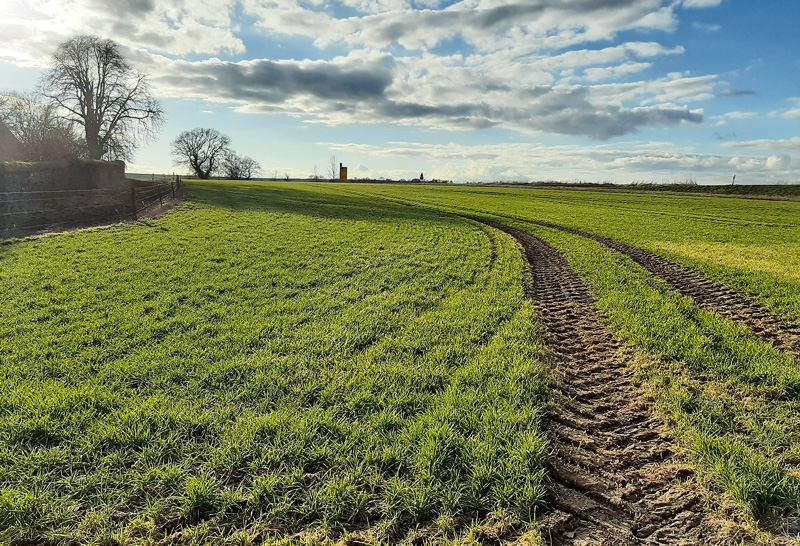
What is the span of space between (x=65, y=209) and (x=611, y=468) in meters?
28.1

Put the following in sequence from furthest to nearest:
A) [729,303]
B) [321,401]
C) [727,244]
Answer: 1. [727,244]
2. [729,303]
3. [321,401]

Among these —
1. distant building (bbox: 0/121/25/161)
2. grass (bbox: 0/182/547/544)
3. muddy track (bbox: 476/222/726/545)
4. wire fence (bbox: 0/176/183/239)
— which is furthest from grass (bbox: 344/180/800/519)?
distant building (bbox: 0/121/25/161)

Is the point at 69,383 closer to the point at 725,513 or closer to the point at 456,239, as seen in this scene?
the point at 725,513

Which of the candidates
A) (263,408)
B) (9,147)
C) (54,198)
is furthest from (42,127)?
(263,408)

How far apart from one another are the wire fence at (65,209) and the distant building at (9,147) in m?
7.28

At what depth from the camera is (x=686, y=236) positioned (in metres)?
18.0

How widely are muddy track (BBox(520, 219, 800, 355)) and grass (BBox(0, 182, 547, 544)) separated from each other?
12.1 feet

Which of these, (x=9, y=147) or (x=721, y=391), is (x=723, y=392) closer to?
(x=721, y=391)

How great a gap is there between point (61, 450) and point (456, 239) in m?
14.0

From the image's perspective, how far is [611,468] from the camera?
3.50 m

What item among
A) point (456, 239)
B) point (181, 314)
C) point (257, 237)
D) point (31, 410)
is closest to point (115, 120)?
point (257, 237)

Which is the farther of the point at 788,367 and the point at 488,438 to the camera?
the point at 788,367

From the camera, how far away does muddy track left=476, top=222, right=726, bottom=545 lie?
2889 mm

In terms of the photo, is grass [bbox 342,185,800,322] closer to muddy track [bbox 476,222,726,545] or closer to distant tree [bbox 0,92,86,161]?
muddy track [bbox 476,222,726,545]
